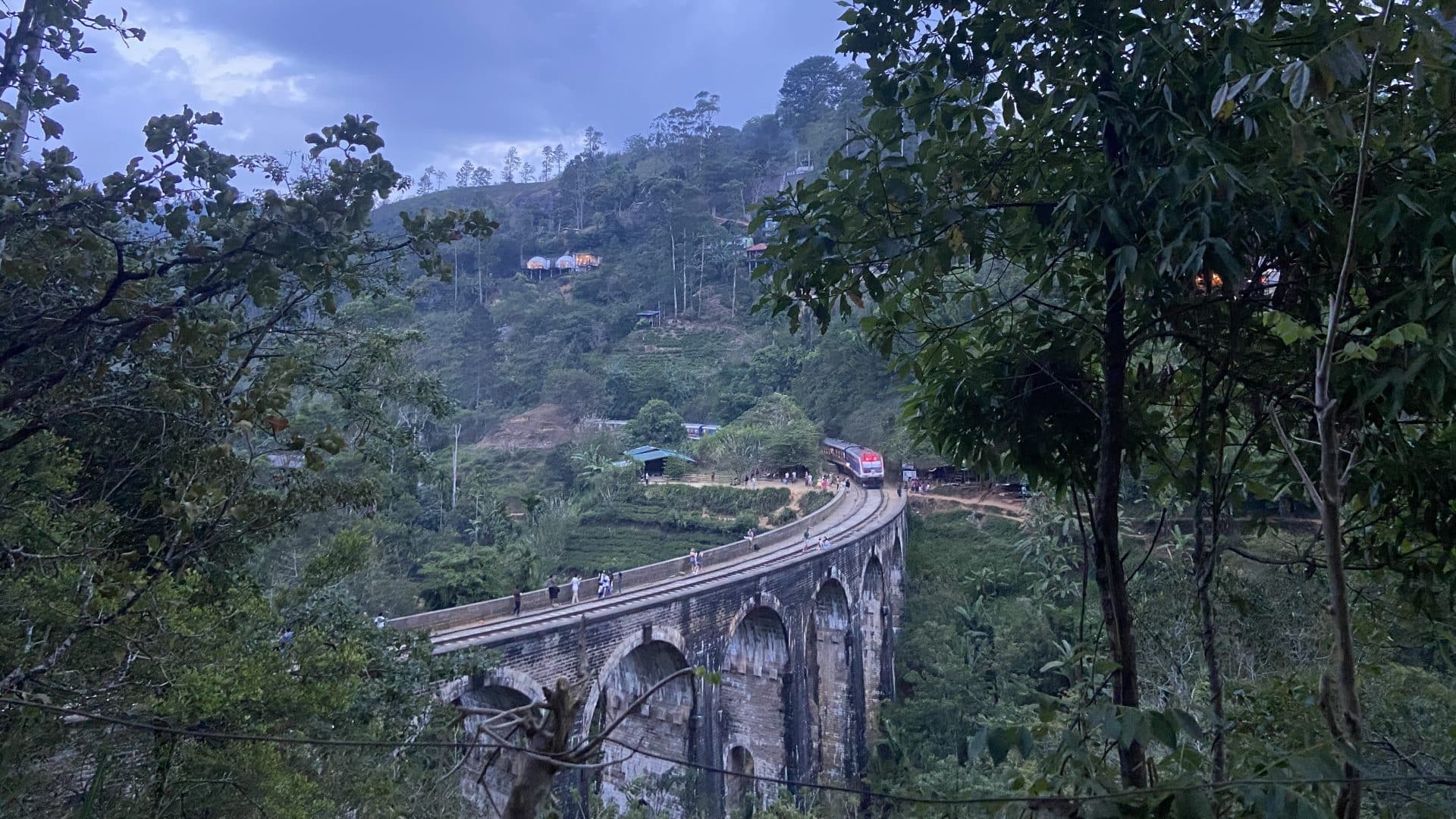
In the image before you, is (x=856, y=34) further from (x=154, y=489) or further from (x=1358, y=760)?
(x=154, y=489)

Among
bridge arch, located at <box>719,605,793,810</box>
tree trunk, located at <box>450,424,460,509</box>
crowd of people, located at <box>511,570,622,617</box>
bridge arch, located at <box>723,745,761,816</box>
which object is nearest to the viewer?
crowd of people, located at <box>511,570,622,617</box>

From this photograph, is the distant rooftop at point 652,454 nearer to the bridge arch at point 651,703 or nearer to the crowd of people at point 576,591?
the bridge arch at point 651,703

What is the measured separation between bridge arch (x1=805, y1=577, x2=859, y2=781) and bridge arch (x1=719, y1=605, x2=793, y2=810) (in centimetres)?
107

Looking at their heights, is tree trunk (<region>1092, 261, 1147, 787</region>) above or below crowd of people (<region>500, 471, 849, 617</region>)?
above

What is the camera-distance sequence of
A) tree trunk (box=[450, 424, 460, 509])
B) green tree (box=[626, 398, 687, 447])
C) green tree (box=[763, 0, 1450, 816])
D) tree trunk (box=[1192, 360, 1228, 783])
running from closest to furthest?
1. green tree (box=[763, 0, 1450, 816])
2. tree trunk (box=[1192, 360, 1228, 783])
3. tree trunk (box=[450, 424, 460, 509])
4. green tree (box=[626, 398, 687, 447])

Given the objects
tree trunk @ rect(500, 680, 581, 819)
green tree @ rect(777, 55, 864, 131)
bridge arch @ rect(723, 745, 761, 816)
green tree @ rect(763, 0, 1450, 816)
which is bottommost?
bridge arch @ rect(723, 745, 761, 816)

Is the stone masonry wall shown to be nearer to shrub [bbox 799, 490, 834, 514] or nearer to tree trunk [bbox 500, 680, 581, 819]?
shrub [bbox 799, 490, 834, 514]

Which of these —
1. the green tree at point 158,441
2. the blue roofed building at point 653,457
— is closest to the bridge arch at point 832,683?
the blue roofed building at point 653,457

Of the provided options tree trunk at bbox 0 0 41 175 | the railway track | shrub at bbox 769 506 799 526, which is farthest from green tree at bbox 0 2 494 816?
shrub at bbox 769 506 799 526

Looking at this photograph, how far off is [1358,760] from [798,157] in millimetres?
54679

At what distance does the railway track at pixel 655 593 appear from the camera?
10091 millimetres

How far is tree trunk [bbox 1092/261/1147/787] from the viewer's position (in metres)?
1.97

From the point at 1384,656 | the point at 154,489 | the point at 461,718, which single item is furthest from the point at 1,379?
the point at 1384,656

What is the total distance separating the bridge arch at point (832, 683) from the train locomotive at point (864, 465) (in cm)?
867
